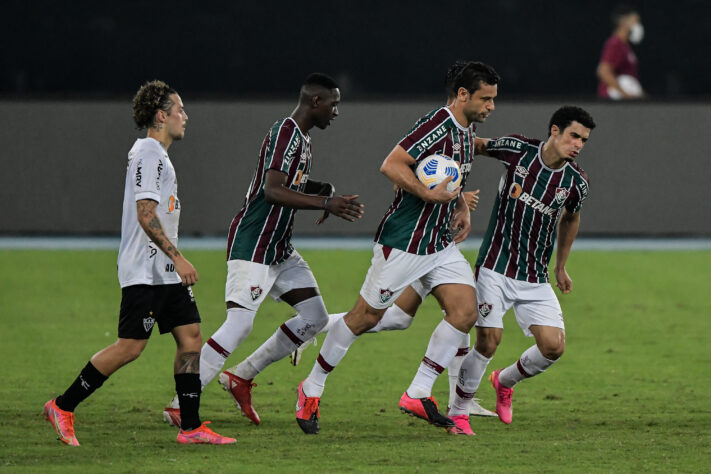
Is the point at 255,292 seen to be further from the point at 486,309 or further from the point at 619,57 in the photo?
the point at 619,57

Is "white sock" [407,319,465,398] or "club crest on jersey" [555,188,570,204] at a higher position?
"club crest on jersey" [555,188,570,204]

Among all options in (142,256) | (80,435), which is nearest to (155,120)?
(142,256)

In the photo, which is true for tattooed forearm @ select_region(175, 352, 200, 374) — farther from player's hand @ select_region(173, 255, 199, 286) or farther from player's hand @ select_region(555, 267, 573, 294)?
player's hand @ select_region(555, 267, 573, 294)

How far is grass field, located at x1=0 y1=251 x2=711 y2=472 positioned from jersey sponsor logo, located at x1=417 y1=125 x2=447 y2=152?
1.48m

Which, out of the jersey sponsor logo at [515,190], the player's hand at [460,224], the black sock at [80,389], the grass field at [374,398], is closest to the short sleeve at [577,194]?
the jersey sponsor logo at [515,190]

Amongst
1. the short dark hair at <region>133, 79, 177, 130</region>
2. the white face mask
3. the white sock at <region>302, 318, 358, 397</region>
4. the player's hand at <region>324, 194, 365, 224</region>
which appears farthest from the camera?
the white face mask

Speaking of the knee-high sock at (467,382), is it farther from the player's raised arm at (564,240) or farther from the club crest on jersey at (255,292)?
the club crest on jersey at (255,292)

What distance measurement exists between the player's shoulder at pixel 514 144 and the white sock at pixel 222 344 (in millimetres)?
1719

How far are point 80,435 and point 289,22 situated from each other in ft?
42.4

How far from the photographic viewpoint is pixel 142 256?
586 cm

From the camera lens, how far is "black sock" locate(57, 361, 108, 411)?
19.2 ft

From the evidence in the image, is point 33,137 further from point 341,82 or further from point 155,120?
point 155,120

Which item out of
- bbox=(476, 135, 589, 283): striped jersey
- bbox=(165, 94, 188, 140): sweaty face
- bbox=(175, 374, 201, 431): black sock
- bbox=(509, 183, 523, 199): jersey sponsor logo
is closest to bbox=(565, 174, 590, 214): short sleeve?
bbox=(476, 135, 589, 283): striped jersey

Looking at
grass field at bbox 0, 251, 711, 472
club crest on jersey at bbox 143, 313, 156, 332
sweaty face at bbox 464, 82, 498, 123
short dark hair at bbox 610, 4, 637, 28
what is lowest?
grass field at bbox 0, 251, 711, 472
